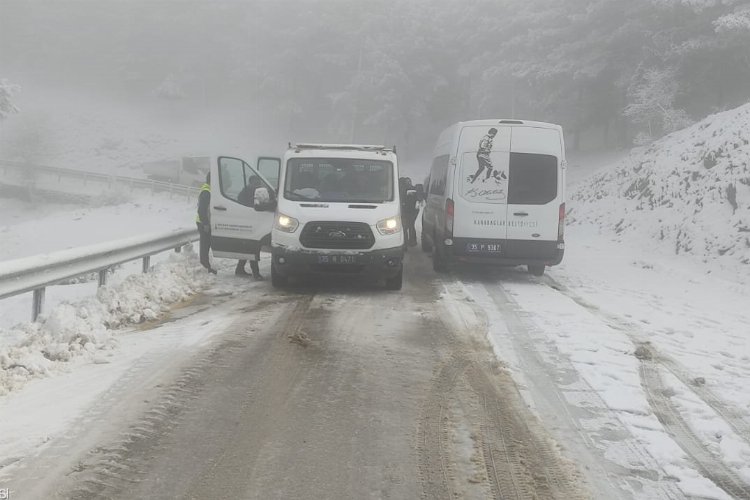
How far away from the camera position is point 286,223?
9.08 m

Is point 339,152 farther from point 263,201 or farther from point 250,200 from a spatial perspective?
point 250,200

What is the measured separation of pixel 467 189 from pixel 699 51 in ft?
76.6

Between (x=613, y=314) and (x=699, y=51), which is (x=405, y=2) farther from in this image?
(x=613, y=314)

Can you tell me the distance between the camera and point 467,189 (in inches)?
426

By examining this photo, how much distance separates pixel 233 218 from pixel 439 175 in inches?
189

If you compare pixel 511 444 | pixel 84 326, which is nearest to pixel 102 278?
pixel 84 326

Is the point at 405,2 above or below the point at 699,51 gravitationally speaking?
above

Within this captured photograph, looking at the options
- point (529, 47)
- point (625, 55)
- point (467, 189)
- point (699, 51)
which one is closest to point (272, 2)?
point (529, 47)

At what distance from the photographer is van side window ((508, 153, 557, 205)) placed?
35.2 feet

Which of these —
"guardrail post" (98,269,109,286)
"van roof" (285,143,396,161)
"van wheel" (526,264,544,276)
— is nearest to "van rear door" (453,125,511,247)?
"van wheel" (526,264,544,276)

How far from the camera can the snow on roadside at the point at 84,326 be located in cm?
509

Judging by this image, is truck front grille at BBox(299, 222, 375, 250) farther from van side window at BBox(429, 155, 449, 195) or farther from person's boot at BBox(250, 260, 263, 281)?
van side window at BBox(429, 155, 449, 195)

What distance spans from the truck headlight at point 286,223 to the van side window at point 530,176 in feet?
12.9

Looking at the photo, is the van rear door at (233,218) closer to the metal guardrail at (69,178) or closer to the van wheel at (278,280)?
the van wheel at (278,280)
